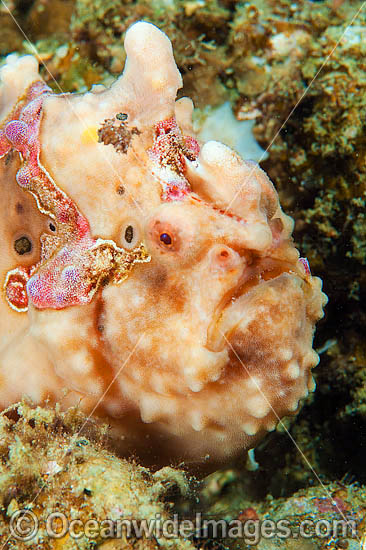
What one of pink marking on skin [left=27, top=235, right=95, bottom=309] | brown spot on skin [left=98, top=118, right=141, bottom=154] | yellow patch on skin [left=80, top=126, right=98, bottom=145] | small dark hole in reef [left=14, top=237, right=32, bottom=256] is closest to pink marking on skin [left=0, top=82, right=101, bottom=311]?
pink marking on skin [left=27, top=235, right=95, bottom=309]

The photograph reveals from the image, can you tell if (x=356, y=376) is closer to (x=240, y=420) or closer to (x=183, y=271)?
(x=240, y=420)

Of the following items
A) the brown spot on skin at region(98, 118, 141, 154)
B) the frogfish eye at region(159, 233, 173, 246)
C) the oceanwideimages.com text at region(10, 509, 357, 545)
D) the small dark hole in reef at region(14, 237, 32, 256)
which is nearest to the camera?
the oceanwideimages.com text at region(10, 509, 357, 545)

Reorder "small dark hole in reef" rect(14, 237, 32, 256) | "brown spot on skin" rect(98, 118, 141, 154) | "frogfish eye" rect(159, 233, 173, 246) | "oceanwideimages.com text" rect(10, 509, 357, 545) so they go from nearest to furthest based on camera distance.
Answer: "oceanwideimages.com text" rect(10, 509, 357, 545) < "frogfish eye" rect(159, 233, 173, 246) < "brown spot on skin" rect(98, 118, 141, 154) < "small dark hole in reef" rect(14, 237, 32, 256)

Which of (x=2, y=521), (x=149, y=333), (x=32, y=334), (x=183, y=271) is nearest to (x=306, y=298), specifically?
(x=183, y=271)

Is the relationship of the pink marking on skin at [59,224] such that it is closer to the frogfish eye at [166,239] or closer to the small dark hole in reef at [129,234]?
the small dark hole in reef at [129,234]

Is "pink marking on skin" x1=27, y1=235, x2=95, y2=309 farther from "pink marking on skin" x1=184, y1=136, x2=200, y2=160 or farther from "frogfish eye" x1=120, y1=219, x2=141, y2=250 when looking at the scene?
"pink marking on skin" x1=184, y1=136, x2=200, y2=160

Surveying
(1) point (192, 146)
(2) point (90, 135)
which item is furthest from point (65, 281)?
(1) point (192, 146)

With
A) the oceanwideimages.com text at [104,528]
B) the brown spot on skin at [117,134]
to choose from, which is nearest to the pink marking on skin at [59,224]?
the brown spot on skin at [117,134]

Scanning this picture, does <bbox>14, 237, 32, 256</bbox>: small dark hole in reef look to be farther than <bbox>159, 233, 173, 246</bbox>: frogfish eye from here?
Yes
